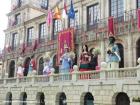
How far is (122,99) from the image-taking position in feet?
71.9

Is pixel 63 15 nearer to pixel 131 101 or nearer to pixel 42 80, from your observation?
pixel 42 80

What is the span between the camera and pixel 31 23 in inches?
1591

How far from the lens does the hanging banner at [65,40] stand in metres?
31.3

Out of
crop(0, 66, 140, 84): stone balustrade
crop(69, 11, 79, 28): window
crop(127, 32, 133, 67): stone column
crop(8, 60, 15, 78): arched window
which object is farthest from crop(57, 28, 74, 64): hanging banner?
crop(8, 60, 15, 78): arched window

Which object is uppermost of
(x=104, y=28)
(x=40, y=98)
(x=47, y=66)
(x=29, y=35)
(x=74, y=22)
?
(x=74, y=22)

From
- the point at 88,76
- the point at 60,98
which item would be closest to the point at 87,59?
the point at 88,76

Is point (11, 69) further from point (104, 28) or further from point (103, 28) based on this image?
point (104, 28)

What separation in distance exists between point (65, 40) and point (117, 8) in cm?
615

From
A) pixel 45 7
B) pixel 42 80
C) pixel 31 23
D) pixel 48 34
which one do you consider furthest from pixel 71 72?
pixel 45 7

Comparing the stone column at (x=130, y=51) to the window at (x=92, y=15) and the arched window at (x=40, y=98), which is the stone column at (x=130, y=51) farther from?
the arched window at (x=40, y=98)

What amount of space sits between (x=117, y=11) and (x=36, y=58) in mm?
12465

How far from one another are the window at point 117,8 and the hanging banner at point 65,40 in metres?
4.52

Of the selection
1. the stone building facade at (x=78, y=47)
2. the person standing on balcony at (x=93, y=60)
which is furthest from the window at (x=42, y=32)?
the person standing on balcony at (x=93, y=60)

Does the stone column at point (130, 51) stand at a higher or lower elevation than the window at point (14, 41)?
lower
